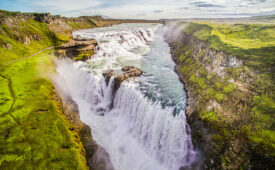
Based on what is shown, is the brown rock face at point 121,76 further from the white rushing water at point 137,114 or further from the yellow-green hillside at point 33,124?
the yellow-green hillside at point 33,124

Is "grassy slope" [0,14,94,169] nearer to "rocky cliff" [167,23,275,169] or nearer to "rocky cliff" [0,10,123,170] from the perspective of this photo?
"rocky cliff" [0,10,123,170]

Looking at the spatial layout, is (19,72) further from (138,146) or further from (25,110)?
(138,146)

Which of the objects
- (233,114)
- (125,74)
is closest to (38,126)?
(125,74)

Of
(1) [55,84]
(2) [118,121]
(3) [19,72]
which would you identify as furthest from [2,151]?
(3) [19,72]

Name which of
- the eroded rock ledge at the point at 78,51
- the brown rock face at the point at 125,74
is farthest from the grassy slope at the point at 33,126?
the brown rock face at the point at 125,74

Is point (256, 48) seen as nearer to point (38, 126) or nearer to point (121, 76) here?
point (121, 76)
